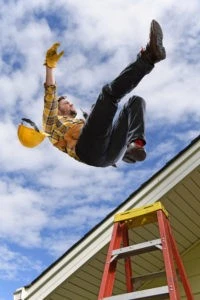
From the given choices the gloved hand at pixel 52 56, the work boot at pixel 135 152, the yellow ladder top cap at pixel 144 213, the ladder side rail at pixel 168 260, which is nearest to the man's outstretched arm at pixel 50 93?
the gloved hand at pixel 52 56

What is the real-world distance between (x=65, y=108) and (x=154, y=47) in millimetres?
1763

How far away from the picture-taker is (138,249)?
12.3 ft

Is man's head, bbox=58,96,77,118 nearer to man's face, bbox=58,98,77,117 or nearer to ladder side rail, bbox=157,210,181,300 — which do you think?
man's face, bbox=58,98,77,117

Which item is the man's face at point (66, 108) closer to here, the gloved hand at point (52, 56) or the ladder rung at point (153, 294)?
the gloved hand at point (52, 56)

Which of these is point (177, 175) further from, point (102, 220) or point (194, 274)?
point (194, 274)

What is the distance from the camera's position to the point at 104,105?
4484 mm

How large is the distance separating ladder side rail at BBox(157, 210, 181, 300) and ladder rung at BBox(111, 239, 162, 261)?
2.2 inches

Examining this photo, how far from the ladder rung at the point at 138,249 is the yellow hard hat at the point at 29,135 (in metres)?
1.37

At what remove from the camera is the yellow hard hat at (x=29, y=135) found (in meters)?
4.49

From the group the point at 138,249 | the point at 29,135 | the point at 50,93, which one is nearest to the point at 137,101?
the point at 50,93

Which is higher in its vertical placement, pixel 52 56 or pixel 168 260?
pixel 52 56

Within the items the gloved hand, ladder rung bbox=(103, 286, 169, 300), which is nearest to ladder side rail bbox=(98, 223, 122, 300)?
ladder rung bbox=(103, 286, 169, 300)

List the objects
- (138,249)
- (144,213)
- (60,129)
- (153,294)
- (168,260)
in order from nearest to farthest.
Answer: (153,294) → (168,260) → (138,249) → (144,213) → (60,129)

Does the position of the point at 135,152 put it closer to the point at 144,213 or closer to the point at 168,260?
the point at 144,213
